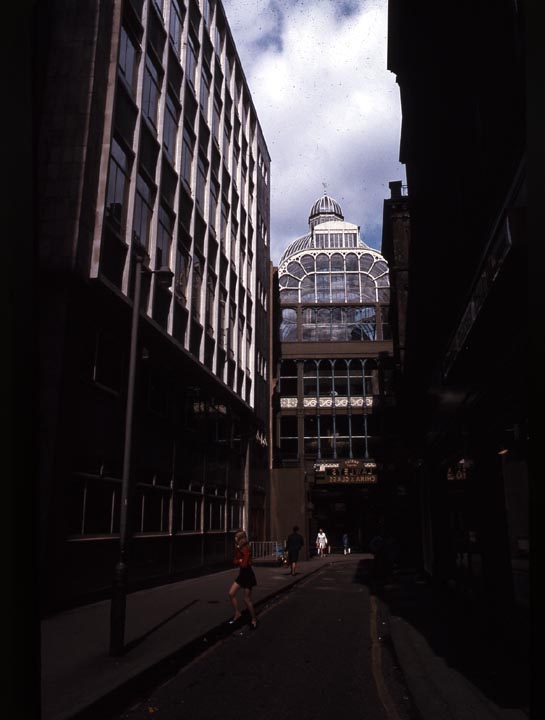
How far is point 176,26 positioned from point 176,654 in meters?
23.7

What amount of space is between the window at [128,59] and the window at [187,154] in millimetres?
5164

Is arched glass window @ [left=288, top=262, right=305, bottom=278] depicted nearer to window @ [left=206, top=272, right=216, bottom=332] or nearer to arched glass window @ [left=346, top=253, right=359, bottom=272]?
arched glass window @ [left=346, top=253, right=359, bottom=272]

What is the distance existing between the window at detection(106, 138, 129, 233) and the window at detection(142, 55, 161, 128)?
3.03 metres

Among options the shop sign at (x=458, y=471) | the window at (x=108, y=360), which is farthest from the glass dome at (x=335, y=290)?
the window at (x=108, y=360)

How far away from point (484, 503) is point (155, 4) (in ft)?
67.1

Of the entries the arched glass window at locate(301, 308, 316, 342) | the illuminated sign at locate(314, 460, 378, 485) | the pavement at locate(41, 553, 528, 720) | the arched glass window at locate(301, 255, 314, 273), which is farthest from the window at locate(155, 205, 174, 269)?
the arched glass window at locate(301, 255, 314, 273)

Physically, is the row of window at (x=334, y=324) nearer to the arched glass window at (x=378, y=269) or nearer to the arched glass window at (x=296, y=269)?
the arched glass window at (x=378, y=269)

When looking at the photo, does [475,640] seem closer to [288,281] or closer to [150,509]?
[150,509]

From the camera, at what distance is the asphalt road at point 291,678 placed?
632 cm

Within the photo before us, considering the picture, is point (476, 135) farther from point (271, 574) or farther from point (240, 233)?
point (240, 233)

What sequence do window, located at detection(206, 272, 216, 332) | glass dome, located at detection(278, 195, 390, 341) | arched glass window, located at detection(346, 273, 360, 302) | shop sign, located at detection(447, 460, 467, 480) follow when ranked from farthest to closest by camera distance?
arched glass window, located at detection(346, 273, 360, 302) < glass dome, located at detection(278, 195, 390, 341) < window, located at detection(206, 272, 216, 332) < shop sign, located at detection(447, 460, 467, 480)

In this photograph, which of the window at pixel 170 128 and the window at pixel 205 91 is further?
the window at pixel 205 91

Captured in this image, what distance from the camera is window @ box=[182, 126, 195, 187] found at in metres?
24.4

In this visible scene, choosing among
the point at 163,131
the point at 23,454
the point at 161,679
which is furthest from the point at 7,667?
the point at 163,131
